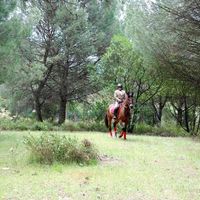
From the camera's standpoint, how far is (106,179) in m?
7.55

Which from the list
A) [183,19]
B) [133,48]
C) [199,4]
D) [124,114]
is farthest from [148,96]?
[199,4]

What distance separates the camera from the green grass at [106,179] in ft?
21.2

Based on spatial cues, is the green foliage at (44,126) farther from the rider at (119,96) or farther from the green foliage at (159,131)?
the rider at (119,96)

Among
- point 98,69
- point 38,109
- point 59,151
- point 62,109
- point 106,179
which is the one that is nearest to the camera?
point 106,179

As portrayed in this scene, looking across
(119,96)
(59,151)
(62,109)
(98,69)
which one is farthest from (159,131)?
(59,151)

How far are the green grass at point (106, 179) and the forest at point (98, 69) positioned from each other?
6.11 meters

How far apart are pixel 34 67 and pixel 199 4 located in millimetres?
11112

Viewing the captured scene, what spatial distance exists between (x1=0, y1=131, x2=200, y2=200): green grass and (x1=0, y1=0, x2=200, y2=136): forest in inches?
241

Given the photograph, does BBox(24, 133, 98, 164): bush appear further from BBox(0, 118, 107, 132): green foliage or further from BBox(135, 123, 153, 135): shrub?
BBox(135, 123, 153, 135): shrub

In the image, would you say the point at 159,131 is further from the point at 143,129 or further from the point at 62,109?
the point at 62,109

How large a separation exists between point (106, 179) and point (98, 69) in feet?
51.0

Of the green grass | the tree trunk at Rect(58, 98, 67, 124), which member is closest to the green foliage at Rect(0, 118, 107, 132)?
the tree trunk at Rect(58, 98, 67, 124)

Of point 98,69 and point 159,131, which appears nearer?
point 159,131

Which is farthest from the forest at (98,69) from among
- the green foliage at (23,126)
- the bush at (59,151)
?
the bush at (59,151)
